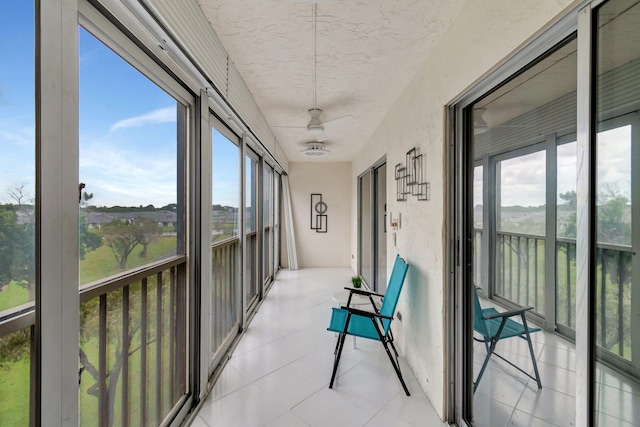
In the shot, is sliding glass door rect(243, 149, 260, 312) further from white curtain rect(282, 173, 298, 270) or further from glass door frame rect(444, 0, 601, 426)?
glass door frame rect(444, 0, 601, 426)

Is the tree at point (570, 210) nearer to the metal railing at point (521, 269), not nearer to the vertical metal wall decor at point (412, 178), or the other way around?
the metal railing at point (521, 269)

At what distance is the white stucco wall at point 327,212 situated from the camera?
21.7 feet

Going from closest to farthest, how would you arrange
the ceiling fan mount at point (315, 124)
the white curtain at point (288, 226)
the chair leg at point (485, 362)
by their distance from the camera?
the chair leg at point (485, 362)
the ceiling fan mount at point (315, 124)
the white curtain at point (288, 226)

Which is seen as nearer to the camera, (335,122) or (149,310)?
(149,310)

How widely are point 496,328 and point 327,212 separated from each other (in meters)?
5.27

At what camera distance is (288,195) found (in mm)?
6438

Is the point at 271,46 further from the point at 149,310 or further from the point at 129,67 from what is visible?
the point at 149,310

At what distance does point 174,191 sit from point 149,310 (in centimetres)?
72

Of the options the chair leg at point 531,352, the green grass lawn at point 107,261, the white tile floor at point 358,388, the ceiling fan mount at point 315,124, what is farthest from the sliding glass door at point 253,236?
the chair leg at point 531,352

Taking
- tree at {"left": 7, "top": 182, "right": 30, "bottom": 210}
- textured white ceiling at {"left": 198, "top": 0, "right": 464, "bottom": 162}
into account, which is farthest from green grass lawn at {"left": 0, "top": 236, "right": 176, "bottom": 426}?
textured white ceiling at {"left": 198, "top": 0, "right": 464, "bottom": 162}

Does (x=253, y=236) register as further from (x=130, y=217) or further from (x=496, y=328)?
(x=496, y=328)

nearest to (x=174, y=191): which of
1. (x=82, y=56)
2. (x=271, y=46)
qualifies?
(x=82, y=56)

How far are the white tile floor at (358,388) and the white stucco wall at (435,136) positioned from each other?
291 mm

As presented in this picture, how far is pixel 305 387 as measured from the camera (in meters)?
2.12
